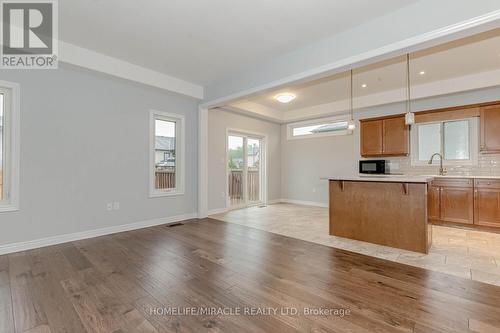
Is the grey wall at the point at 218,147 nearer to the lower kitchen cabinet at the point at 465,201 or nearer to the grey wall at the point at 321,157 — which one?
the grey wall at the point at 321,157

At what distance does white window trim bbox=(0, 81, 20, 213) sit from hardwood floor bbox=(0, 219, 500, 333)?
819 mm

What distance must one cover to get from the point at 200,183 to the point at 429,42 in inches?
180

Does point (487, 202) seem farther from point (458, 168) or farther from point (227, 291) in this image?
point (227, 291)

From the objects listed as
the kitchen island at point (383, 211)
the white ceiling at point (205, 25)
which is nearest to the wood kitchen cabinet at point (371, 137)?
the kitchen island at point (383, 211)

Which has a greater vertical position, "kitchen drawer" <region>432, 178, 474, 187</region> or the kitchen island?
"kitchen drawer" <region>432, 178, 474, 187</region>

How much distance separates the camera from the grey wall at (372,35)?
7.73 ft

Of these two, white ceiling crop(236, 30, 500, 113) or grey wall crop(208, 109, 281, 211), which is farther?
grey wall crop(208, 109, 281, 211)

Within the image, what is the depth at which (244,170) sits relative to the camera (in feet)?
22.7

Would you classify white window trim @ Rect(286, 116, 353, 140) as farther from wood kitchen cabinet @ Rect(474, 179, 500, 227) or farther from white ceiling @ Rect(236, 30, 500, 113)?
wood kitchen cabinet @ Rect(474, 179, 500, 227)

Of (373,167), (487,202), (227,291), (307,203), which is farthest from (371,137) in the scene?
(227,291)

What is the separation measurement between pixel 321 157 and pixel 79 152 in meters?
5.84

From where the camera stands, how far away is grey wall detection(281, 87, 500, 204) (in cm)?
541

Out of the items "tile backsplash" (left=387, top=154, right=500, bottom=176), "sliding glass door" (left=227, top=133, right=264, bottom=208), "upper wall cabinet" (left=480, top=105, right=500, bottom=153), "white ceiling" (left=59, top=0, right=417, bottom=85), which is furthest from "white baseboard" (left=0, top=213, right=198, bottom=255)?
"upper wall cabinet" (left=480, top=105, right=500, bottom=153)

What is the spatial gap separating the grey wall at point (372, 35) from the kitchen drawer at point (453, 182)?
343 cm
